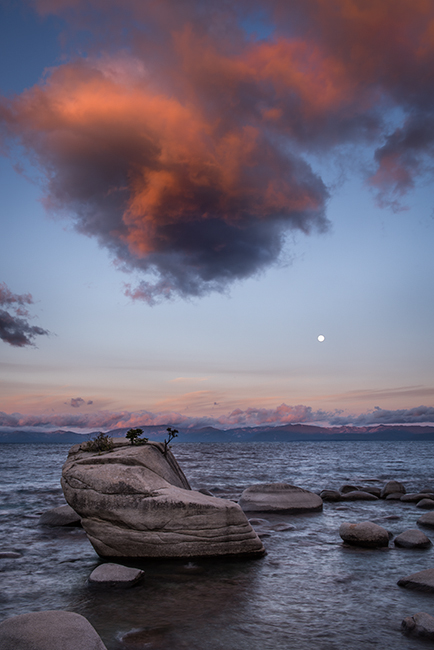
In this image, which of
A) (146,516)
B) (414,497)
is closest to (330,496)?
(414,497)

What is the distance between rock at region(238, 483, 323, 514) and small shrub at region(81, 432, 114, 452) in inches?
382

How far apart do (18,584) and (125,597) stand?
338cm

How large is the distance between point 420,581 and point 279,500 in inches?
A: 463

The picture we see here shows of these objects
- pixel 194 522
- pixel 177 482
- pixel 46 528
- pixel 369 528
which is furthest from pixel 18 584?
pixel 369 528

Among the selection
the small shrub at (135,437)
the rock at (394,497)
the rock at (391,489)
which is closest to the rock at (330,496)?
the rock at (394,497)

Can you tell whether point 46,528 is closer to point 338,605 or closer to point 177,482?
point 177,482

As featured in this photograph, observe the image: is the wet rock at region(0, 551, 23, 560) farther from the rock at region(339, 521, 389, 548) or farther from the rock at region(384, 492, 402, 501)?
the rock at region(384, 492, 402, 501)

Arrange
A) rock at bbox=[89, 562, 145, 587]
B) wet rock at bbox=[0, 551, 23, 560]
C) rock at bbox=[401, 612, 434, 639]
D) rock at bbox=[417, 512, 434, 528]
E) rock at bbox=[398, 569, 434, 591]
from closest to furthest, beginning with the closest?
1. rock at bbox=[401, 612, 434, 639]
2. rock at bbox=[398, 569, 434, 591]
3. rock at bbox=[89, 562, 145, 587]
4. wet rock at bbox=[0, 551, 23, 560]
5. rock at bbox=[417, 512, 434, 528]

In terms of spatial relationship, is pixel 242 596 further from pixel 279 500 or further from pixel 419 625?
pixel 279 500

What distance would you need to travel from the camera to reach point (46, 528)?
698 inches

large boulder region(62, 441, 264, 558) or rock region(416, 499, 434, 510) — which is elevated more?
large boulder region(62, 441, 264, 558)

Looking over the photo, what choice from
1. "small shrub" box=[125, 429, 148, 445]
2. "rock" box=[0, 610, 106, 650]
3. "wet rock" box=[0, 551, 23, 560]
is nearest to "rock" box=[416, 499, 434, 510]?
"small shrub" box=[125, 429, 148, 445]

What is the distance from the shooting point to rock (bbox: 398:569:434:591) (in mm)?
10013

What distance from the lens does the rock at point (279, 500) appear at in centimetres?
2120
